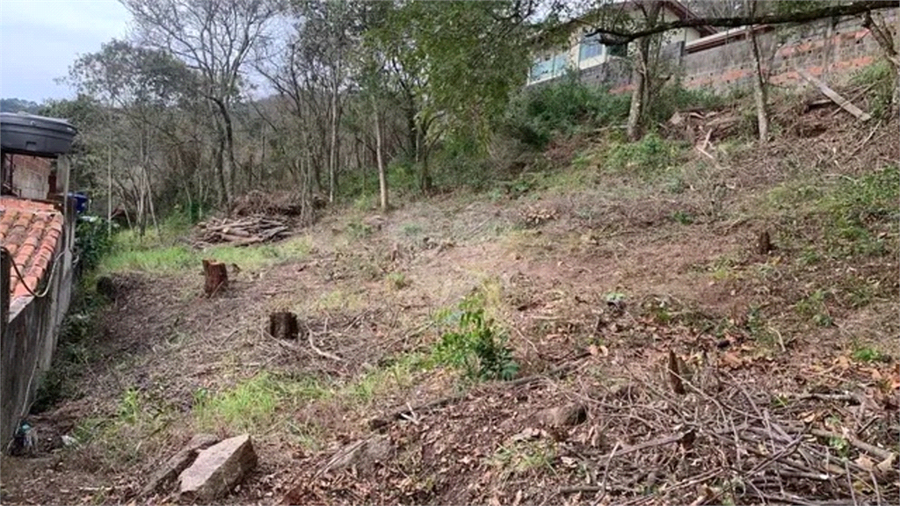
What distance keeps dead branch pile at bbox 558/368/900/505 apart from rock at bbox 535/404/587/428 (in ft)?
0.29

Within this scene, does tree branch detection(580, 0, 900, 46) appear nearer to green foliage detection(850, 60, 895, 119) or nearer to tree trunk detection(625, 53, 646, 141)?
green foliage detection(850, 60, 895, 119)

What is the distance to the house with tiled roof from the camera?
3.18 metres

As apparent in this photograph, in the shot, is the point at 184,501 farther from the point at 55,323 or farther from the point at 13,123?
the point at 13,123

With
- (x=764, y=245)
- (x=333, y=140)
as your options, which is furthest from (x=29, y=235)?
(x=333, y=140)

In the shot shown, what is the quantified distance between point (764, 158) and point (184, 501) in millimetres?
8118

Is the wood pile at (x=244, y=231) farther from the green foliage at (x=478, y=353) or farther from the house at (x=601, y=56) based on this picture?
the green foliage at (x=478, y=353)

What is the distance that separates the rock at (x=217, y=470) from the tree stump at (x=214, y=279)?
4295mm

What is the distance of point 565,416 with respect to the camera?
104 inches

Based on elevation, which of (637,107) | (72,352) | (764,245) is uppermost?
(637,107)

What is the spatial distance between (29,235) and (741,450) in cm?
523

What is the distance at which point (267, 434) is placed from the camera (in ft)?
10.6

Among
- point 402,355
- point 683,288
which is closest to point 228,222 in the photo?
point 402,355

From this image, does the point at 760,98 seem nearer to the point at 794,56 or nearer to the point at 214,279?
the point at 794,56

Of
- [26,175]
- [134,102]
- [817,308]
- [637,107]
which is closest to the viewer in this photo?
[817,308]
